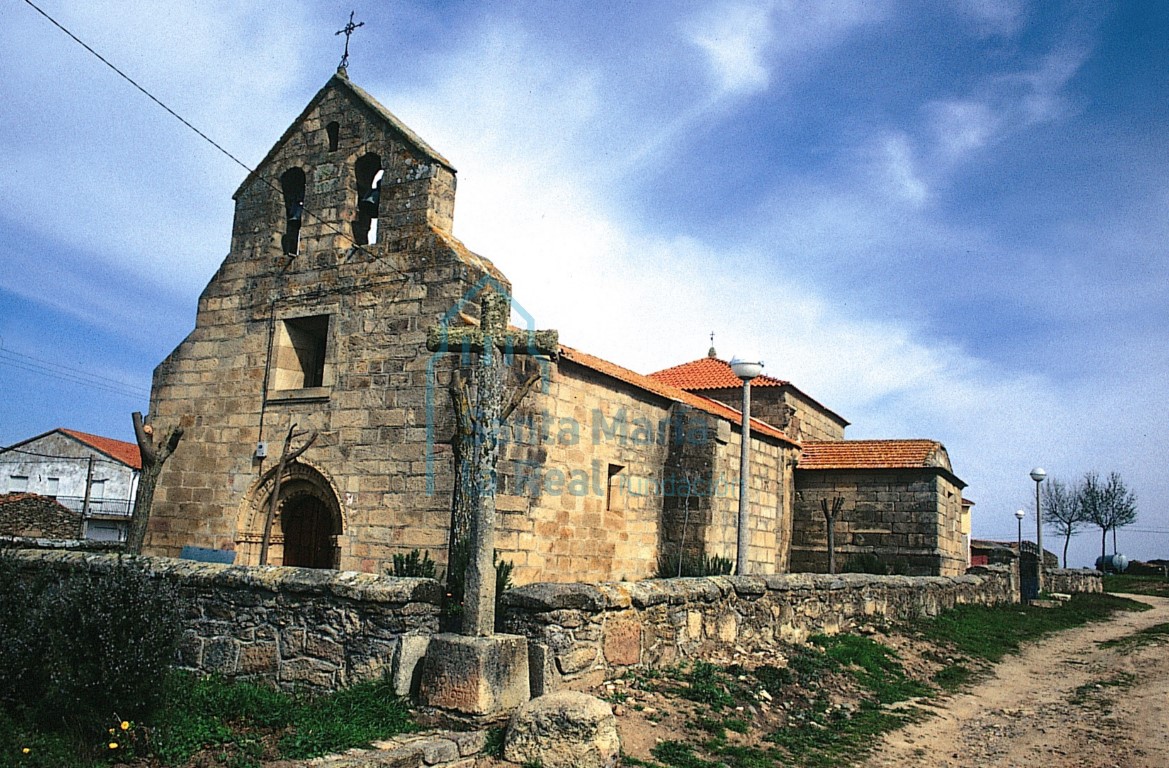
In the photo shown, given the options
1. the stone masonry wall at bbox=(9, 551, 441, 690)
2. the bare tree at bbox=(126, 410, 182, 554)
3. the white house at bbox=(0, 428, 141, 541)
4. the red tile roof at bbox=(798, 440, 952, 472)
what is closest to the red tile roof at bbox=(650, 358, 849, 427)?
the red tile roof at bbox=(798, 440, 952, 472)

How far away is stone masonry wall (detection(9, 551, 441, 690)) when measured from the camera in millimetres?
6215

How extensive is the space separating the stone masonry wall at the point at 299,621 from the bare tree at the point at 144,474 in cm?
557

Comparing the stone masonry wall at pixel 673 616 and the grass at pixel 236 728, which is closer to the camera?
the grass at pixel 236 728

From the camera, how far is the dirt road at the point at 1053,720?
6.96 metres

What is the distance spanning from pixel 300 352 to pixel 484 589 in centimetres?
827

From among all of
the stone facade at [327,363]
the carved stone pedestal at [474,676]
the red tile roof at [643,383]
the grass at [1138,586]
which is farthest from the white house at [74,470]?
the grass at [1138,586]

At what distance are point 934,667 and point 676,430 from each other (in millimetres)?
6682

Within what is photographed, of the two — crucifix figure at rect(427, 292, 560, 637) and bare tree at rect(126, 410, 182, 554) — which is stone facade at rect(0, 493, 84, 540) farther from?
crucifix figure at rect(427, 292, 560, 637)

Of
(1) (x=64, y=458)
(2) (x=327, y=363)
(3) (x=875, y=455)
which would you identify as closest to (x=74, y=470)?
(1) (x=64, y=458)

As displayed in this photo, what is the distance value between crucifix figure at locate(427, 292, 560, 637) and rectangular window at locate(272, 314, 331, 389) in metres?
6.42

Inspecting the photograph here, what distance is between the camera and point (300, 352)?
13.3m

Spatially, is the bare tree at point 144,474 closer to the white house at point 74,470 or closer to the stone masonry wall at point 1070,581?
the stone masonry wall at point 1070,581

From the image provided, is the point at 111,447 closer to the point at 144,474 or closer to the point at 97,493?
the point at 97,493

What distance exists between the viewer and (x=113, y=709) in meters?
4.73
